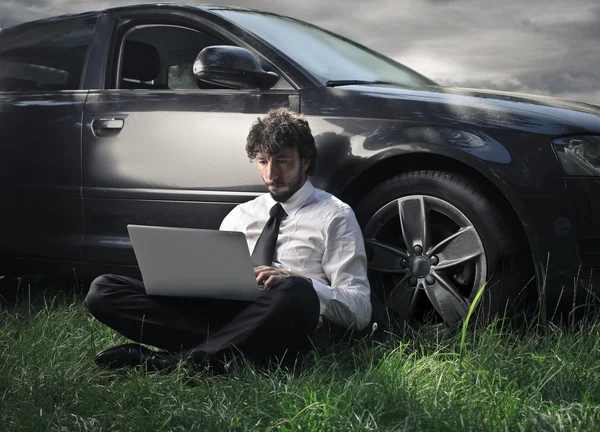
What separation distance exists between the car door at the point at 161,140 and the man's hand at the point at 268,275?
28.8 inches

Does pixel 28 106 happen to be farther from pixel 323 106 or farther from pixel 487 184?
pixel 487 184

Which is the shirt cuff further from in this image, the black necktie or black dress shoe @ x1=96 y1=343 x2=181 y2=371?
black dress shoe @ x1=96 y1=343 x2=181 y2=371

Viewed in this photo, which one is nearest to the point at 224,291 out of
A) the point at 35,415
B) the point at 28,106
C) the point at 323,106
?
the point at 35,415

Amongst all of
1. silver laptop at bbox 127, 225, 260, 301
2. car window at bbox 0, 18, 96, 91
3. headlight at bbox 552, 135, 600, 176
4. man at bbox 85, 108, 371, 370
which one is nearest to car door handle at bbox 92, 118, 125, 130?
car window at bbox 0, 18, 96, 91

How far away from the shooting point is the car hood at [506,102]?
12.4 ft

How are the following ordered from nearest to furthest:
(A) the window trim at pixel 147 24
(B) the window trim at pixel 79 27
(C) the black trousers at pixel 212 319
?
(C) the black trousers at pixel 212 319, (A) the window trim at pixel 147 24, (B) the window trim at pixel 79 27

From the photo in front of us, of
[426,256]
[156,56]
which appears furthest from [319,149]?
[156,56]

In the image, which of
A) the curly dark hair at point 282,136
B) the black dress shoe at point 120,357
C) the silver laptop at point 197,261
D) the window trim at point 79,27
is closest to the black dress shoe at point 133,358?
the black dress shoe at point 120,357

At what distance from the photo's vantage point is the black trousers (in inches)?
130

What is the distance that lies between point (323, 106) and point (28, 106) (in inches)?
68.3

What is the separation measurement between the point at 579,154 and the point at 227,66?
1511 millimetres

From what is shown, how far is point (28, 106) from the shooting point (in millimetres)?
4828

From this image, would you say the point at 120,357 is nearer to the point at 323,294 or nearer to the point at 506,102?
the point at 323,294

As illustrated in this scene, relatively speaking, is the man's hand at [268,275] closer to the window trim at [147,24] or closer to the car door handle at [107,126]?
the window trim at [147,24]
